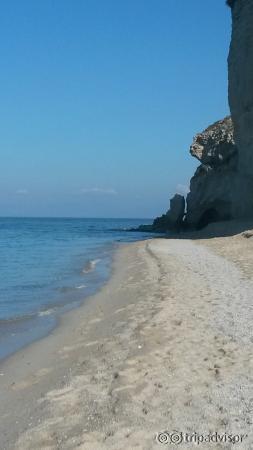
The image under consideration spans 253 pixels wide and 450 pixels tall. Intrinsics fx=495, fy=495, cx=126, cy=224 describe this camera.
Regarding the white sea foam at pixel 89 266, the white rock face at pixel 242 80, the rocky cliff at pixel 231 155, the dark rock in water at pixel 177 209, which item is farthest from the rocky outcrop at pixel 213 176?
the white sea foam at pixel 89 266

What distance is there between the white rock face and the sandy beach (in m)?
29.7

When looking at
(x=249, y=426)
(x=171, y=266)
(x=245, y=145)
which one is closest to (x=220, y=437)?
(x=249, y=426)

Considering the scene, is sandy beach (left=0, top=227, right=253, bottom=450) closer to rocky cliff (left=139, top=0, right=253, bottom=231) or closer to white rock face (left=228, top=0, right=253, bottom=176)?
white rock face (left=228, top=0, right=253, bottom=176)

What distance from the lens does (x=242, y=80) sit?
133 ft

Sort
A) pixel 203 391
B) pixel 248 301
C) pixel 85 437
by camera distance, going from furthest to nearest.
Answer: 1. pixel 248 301
2. pixel 203 391
3. pixel 85 437

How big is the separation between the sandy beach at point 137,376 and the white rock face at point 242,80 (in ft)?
97.6

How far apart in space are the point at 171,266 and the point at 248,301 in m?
8.00

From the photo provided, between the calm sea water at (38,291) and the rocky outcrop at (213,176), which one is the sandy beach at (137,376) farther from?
the rocky outcrop at (213,176)

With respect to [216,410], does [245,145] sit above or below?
above

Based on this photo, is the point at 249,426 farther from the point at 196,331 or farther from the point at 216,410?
the point at 196,331

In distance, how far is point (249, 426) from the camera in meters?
4.59

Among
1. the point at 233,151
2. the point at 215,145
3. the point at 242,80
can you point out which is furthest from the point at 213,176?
the point at 242,80

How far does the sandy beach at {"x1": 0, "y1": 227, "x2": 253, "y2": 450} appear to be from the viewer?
489 cm

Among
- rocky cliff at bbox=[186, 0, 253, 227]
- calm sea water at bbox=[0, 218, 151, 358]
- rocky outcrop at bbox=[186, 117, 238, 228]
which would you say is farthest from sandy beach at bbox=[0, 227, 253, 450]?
rocky outcrop at bbox=[186, 117, 238, 228]
